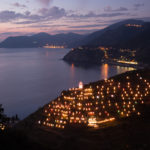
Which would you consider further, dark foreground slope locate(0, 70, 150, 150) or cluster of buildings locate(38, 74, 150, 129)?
cluster of buildings locate(38, 74, 150, 129)

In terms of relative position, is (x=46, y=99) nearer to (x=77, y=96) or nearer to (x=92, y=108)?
(x=77, y=96)

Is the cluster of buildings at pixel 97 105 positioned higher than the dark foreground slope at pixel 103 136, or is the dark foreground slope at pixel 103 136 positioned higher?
the cluster of buildings at pixel 97 105

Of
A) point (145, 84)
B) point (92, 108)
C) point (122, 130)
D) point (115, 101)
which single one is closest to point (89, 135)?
point (122, 130)

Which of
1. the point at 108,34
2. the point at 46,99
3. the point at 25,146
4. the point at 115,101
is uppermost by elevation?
the point at 108,34

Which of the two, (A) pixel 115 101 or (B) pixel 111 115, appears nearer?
(B) pixel 111 115

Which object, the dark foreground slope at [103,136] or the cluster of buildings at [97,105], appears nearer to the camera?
the dark foreground slope at [103,136]

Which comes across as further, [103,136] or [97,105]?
[97,105]

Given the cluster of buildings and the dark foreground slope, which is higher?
the cluster of buildings

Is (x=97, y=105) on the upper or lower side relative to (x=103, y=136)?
upper
